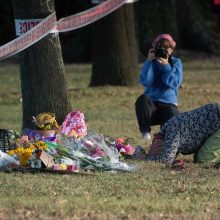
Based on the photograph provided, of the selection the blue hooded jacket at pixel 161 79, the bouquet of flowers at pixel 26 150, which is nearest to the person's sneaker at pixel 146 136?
the blue hooded jacket at pixel 161 79

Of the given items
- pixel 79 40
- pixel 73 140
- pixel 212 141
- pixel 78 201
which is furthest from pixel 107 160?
pixel 79 40

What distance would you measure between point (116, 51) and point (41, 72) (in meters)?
8.13

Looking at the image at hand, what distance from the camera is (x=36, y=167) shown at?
9648mm

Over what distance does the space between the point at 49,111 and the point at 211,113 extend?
96.6 inches

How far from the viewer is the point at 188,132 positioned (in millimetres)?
10531

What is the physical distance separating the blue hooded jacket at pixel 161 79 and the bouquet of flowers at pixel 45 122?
158 centimetres

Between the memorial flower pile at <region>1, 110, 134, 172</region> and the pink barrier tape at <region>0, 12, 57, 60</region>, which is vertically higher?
the pink barrier tape at <region>0, 12, 57, 60</region>

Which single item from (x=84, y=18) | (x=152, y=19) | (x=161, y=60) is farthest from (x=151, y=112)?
(x=152, y=19)

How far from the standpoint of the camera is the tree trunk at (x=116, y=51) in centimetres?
2008

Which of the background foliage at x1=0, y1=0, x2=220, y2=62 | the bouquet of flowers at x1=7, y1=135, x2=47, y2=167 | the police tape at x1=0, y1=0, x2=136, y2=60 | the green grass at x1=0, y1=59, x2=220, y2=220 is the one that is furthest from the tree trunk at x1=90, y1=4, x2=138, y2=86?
the bouquet of flowers at x1=7, y1=135, x2=47, y2=167

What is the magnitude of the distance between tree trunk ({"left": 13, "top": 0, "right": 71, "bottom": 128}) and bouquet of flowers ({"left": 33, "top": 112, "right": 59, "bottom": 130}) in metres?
0.76

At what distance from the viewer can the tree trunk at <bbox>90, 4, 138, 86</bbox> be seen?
20.1 metres

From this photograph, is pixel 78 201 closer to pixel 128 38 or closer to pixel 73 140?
pixel 73 140

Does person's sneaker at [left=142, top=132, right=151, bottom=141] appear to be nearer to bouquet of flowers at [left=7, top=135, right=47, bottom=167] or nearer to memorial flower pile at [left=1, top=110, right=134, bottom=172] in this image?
memorial flower pile at [left=1, top=110, right=134, bottom=172]
